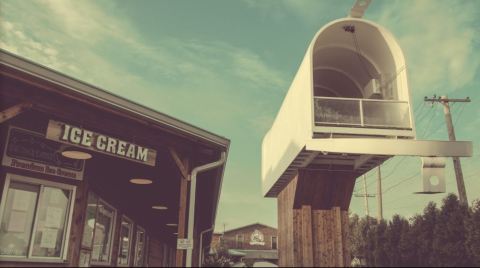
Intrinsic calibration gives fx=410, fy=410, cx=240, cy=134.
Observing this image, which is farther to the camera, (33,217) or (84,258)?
(84,258)

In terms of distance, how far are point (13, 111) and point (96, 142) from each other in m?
1.39

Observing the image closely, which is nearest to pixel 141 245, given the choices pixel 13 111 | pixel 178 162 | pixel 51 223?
pixel 51 223

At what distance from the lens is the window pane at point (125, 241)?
13.6 metres

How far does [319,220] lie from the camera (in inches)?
533

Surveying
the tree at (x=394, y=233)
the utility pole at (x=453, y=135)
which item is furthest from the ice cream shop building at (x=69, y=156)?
the tree at (x=394, y=233)

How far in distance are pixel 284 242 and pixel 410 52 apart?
7.68m

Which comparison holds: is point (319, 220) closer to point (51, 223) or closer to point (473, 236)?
point (51, 223)

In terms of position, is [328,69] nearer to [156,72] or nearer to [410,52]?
[410,52]

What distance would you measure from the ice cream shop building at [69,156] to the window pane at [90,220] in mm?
26

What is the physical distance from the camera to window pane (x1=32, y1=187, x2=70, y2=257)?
7910mm

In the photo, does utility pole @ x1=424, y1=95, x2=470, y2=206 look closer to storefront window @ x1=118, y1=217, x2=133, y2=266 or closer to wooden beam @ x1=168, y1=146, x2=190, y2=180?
storefront window @ x1=118, y1=217, x2=133, y2=266

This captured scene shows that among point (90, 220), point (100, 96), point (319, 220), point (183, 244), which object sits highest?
point (100, 96)

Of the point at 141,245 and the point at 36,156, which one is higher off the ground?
the point at 36,156

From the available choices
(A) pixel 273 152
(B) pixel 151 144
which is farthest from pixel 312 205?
(B) pixel 151 144
